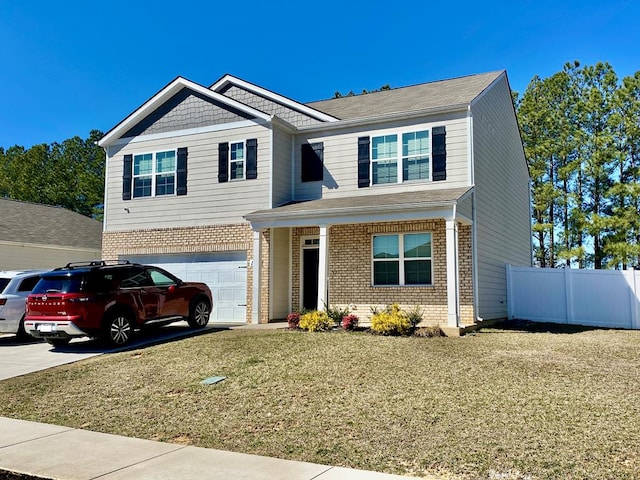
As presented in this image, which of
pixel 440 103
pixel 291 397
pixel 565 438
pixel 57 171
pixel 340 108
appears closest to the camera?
pixel 565 438

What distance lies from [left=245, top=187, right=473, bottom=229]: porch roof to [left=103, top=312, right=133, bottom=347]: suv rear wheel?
4.80m

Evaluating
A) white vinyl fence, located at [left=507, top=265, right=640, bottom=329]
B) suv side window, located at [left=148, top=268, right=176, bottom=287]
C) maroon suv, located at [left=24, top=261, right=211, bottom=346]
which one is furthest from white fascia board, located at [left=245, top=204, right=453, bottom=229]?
white vinyl fence, located at [left=507, top=265, right=640, bottom=329]

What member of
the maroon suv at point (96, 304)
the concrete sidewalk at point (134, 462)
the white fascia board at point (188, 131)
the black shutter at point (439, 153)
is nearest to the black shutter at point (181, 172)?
the white fascia board at point (188, 131)

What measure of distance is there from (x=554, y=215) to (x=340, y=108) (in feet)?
61.2

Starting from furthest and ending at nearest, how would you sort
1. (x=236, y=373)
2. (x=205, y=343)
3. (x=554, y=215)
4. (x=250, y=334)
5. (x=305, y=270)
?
(x=554, y=215), (x=305, y=270), (x=250, y=334), (x=205, y=343), (x=236, y=373)

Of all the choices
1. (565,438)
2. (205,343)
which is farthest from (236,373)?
(565,438)

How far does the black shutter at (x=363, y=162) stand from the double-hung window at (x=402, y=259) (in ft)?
5.92

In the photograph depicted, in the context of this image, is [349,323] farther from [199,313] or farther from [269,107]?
[269,107]

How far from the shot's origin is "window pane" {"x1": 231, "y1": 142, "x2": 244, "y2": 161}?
55.6 feet

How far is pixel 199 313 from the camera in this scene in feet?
46.1

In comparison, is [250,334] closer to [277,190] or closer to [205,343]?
[205,343]

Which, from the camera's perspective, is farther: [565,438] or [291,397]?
[291,397]

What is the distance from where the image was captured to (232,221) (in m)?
16.8

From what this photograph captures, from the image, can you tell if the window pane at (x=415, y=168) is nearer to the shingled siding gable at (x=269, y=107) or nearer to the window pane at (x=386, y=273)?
the window pane at (x=386, y=273)
